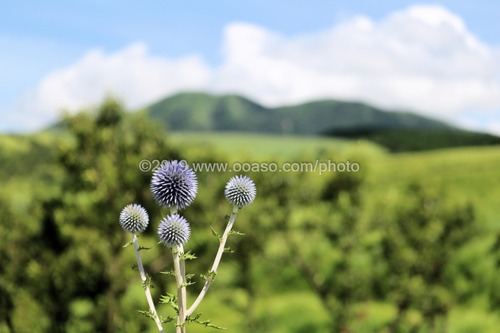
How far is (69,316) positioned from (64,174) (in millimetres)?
6578

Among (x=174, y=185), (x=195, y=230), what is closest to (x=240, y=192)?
(x=174, y=185)

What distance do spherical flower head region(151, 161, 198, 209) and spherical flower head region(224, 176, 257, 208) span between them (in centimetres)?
33

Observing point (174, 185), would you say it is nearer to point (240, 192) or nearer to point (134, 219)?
point (134, 219)

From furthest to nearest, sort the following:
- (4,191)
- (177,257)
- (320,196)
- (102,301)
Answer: (320,196), (4,191), (102,301), (177,257)

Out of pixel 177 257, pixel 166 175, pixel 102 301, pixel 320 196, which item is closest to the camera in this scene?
pixel 177 257

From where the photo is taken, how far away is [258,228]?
93.9 ft

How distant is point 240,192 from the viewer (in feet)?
17.7

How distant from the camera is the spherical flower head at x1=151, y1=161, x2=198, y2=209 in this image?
5.28 meters

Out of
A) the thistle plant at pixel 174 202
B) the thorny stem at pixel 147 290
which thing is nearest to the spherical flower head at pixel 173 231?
the thistle plant at pixel 174 202

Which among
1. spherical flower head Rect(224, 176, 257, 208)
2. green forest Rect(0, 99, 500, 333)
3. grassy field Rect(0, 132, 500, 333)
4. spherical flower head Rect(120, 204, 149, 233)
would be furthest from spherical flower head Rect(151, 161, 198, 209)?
grassy field Rect(0, 132, 500, 333)

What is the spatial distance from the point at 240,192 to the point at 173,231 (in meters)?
0.89

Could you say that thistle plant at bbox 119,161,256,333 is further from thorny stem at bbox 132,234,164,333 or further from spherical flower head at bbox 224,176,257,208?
thorny stem at bbox 132,234,164,333

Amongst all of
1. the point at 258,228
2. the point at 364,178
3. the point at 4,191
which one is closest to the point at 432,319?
the point at 364,178

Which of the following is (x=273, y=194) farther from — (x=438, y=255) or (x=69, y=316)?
(x=69, y=316)
